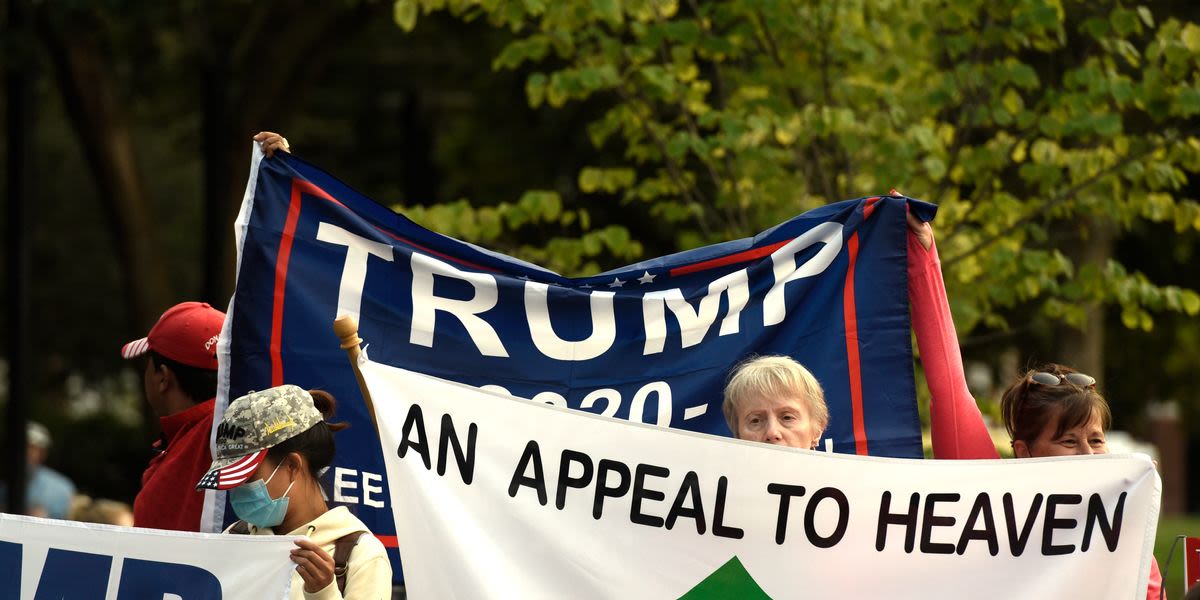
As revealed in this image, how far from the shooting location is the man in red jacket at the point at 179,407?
4094mm

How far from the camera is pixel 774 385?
3912 mm

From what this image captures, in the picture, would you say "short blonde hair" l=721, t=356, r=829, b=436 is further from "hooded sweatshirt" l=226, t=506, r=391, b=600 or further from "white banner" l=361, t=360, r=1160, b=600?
"hooded sweatshirt" l=226, t=506, r=391, b=600

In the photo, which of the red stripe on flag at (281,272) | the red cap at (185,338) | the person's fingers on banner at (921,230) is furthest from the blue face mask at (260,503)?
the person's fingers on banner at (921,230)

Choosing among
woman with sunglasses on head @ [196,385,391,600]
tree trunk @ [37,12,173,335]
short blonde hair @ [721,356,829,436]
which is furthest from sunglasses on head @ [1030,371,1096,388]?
tree trunk @ [37,12,173,335]

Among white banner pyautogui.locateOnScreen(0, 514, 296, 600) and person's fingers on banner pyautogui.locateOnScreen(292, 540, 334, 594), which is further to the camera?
white banner pyautogui.locateOnScreen(0, 514, 296, 600)

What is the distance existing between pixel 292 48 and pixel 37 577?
10024 mm

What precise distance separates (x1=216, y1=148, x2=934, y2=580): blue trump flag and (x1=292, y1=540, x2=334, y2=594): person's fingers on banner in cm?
115

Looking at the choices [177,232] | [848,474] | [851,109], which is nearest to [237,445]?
[848,474]

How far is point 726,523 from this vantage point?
12.6ft

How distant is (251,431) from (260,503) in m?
0.17

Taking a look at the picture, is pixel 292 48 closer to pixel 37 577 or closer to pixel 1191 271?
pixel 1191 271

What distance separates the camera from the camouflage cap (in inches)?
137

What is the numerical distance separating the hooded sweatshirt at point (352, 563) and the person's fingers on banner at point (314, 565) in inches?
0.7

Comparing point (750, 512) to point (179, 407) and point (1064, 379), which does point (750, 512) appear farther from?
point (179, 407)
